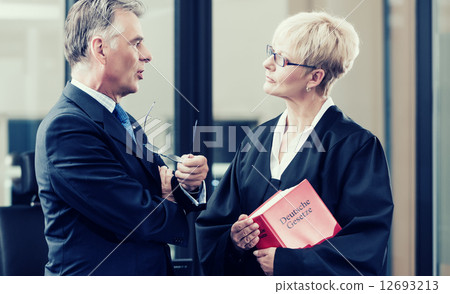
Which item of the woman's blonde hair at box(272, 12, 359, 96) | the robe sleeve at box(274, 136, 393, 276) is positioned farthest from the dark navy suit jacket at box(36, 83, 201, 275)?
the woman's blonde hair at box(272, 12, 359, 96)

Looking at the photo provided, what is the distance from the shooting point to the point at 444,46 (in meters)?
2.24

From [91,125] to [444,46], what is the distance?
5.67 ft

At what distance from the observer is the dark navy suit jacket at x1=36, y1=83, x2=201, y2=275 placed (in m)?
1.15

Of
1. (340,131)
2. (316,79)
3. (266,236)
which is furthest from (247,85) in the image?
(266,236)

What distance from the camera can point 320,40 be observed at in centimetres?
138

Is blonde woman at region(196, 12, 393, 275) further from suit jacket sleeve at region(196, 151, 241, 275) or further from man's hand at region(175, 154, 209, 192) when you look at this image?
man's hand at region(175, 154, 209, 192)

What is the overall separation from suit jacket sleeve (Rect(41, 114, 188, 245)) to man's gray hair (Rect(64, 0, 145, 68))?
204 mm

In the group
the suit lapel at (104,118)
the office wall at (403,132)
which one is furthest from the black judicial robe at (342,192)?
the office wall at (403,132)

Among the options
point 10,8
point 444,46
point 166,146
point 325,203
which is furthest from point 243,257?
point 444,46

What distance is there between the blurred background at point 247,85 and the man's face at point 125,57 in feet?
1.92

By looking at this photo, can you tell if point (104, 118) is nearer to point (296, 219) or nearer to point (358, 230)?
point (296, 219)

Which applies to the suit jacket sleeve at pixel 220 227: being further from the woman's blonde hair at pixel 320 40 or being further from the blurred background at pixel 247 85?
the woman's blonde hair at pixel 320 40

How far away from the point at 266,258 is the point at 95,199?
0.50m

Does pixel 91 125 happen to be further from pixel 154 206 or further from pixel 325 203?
pixel 325 203
